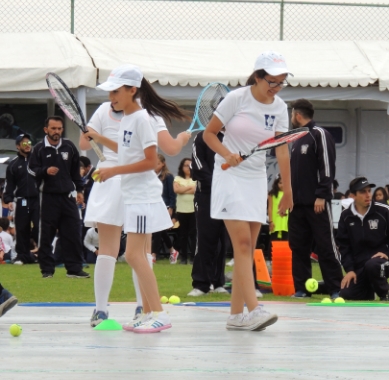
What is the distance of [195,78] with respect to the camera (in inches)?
733

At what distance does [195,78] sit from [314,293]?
306 inches

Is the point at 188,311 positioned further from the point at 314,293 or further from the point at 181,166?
the point at 181,166

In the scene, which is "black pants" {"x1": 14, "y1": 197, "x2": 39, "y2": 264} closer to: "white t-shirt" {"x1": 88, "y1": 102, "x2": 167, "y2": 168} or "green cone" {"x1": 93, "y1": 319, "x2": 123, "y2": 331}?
"white t-shirt" {"x1": 88, "y1": 102, "x2": 167, "y2": 168}

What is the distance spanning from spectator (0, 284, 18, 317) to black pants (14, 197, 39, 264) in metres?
8.81

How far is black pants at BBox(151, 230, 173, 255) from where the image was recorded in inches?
737

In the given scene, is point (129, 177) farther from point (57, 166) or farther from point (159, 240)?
point (159, 240)

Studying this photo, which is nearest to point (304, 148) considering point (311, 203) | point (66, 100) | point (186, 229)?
point (311, 203)

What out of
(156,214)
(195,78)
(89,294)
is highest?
(195,78)

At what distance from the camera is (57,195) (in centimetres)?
1398

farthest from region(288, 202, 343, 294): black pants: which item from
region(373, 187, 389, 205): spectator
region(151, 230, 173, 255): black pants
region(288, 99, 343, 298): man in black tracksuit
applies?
region(151, 230, 173, 255): black pants

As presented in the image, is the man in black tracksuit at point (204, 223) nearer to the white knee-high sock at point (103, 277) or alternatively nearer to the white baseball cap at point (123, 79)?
the white knee-high sock at point (103, 277)

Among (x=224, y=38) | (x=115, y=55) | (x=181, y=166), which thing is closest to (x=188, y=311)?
(x=181, y=166)

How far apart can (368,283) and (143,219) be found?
4895 mm

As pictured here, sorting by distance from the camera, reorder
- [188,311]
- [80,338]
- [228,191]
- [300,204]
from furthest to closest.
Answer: [300,204], [188,311], [228,191], [80,338]
